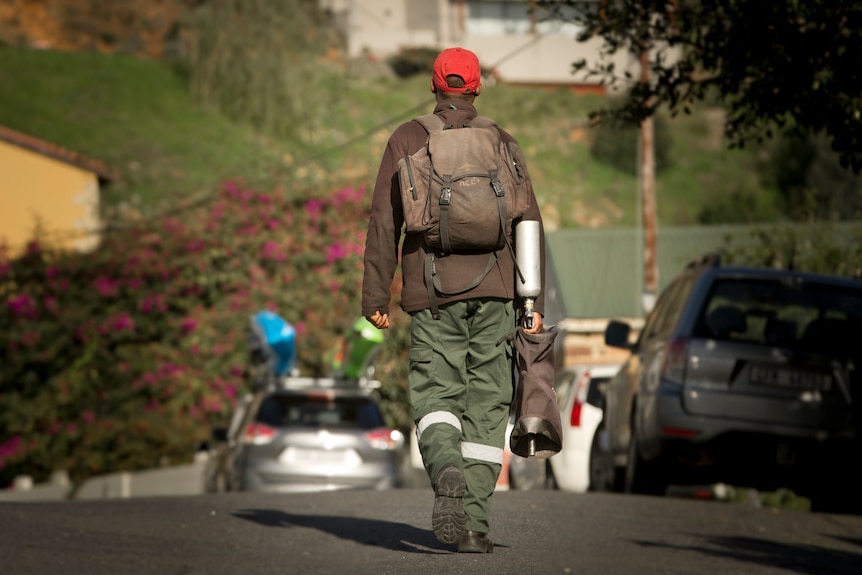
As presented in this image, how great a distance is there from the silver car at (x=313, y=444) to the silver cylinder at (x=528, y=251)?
9.23m

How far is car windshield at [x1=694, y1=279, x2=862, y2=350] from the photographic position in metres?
11.4

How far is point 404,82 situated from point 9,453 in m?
34.3

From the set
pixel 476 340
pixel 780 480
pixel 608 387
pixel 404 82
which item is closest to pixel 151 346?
pixel 608 387

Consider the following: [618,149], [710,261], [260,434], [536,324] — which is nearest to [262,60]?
[618,149]

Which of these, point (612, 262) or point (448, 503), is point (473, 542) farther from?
point (612, 262)

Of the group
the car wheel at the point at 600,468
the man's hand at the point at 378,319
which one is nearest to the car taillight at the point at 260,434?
the car wheel at the point at 600,468

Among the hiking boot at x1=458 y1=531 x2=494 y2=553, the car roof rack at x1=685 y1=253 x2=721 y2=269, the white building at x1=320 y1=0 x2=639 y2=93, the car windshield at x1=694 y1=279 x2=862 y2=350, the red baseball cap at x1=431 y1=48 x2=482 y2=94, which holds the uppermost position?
the white building at x1=320 y1=0 x2=639 y2=93

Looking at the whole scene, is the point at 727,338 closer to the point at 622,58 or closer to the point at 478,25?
the point at 622,58

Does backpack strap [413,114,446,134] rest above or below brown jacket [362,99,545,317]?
above

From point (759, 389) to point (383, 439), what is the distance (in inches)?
240

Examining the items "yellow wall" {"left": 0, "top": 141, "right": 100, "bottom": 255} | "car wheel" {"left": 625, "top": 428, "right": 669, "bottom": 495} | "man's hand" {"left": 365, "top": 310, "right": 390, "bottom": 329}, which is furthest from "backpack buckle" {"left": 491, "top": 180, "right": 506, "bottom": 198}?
"yellow wall" {"left": 0, "top": 141, "right": 100, "bottom": 255}

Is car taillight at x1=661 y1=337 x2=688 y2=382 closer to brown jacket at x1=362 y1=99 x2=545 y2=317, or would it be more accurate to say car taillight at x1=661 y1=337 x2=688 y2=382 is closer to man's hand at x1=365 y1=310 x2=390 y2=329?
brown jacket at x1=362 y1=99 x2=545 y2=317

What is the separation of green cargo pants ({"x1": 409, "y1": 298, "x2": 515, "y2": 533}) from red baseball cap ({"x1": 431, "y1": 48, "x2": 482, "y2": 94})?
94 centimetres

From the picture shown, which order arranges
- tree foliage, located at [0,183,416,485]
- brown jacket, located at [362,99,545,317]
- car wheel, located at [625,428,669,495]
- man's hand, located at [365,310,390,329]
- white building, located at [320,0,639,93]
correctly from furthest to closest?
white building, located at [320,0,639,93] < tree foliage, located at [0,183,416,485] < car wheel, located at [625,428,669,495] < man's hand, located at [365,310,390,329] < brown jacket, located at [362,99,545,317]
